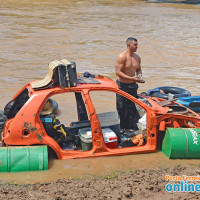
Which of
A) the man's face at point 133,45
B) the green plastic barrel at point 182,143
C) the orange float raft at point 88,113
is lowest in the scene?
the green plastic barrel at point 182,143

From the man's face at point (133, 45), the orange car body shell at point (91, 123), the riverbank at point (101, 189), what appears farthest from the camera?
the man's face at point (133, 45)

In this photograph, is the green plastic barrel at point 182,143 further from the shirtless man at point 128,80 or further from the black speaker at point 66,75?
the black speaker at point 66,75

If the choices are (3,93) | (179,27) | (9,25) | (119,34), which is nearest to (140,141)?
(3,93)

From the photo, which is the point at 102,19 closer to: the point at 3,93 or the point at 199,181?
the point at 3,93

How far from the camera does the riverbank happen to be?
5.28 meters

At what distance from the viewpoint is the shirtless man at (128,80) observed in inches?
289

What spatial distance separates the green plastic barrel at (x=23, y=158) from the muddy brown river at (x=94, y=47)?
11cm

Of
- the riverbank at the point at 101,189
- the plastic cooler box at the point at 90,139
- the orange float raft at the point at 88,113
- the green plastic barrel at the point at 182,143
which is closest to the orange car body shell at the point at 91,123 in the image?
the orange float raft at the point at 88,113

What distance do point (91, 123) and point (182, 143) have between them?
5.37 feet

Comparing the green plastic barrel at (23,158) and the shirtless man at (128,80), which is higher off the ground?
the shirtless man at (128,80)

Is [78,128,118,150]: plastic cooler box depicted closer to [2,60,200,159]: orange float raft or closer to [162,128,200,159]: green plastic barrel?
[2,60,200,159]: orange float raft

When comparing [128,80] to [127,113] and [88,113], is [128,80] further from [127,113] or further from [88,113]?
[88,113]

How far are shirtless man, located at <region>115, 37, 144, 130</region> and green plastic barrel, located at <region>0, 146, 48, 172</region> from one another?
6.71 ft

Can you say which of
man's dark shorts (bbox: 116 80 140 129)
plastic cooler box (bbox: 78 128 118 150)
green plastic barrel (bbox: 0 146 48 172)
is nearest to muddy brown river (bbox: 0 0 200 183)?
green plastic barrel (bbox: 0 146 48 172)
